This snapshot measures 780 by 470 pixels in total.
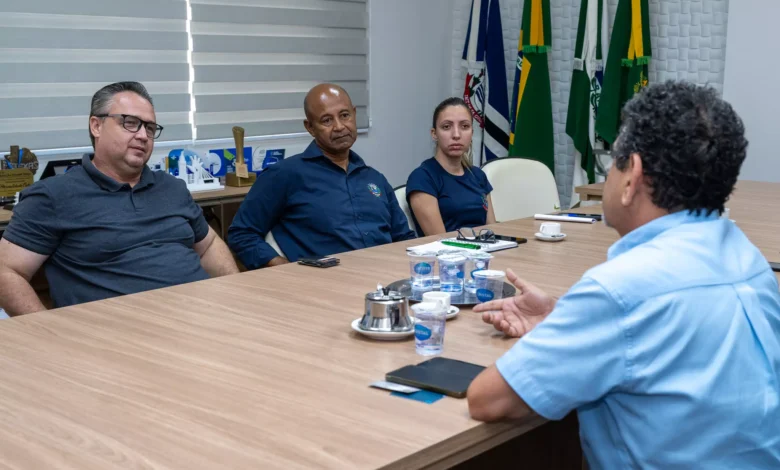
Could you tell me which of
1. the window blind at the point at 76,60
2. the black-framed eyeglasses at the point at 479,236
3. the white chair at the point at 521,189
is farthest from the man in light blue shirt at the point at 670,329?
the window blind at the point at 76,60

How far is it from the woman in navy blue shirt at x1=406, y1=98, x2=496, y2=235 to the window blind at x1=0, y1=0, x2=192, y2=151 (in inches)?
71.4

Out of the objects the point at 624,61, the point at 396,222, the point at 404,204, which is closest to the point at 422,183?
the point at 404,204

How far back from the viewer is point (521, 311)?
1.97 metres

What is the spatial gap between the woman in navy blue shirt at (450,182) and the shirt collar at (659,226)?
228 cm

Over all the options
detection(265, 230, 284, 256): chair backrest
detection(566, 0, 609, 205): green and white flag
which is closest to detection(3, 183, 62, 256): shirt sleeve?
detection(265, 230, 284, 256): chair backrest

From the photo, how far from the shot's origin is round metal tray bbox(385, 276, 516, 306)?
223 cm

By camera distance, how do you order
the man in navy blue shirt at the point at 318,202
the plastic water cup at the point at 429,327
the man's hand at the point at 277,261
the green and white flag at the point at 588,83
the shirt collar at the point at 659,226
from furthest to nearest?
the green and white flag at the point at 588,83, the man in navy blue shirt at the point at 318,202, the man's hand at the point at 277,261, the plastic water cup at the point at 429,327, the shirt collar at the point at 659,226

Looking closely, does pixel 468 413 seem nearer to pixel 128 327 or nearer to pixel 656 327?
pixel 656 327

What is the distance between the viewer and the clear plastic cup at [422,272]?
2.28m

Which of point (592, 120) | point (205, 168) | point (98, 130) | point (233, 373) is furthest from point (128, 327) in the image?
point (592, 120)

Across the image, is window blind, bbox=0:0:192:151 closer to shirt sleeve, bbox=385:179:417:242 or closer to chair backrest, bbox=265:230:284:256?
chair backrest, bbox=265:230:284:256

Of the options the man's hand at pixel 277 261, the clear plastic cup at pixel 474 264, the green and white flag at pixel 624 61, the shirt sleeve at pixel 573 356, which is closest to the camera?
the shirt sleeve at pixel 573 356

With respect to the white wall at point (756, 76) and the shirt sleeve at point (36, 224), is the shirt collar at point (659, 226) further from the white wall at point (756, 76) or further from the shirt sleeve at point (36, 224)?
the white wall at point (756, 76)

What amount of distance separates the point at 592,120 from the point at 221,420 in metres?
4.63
